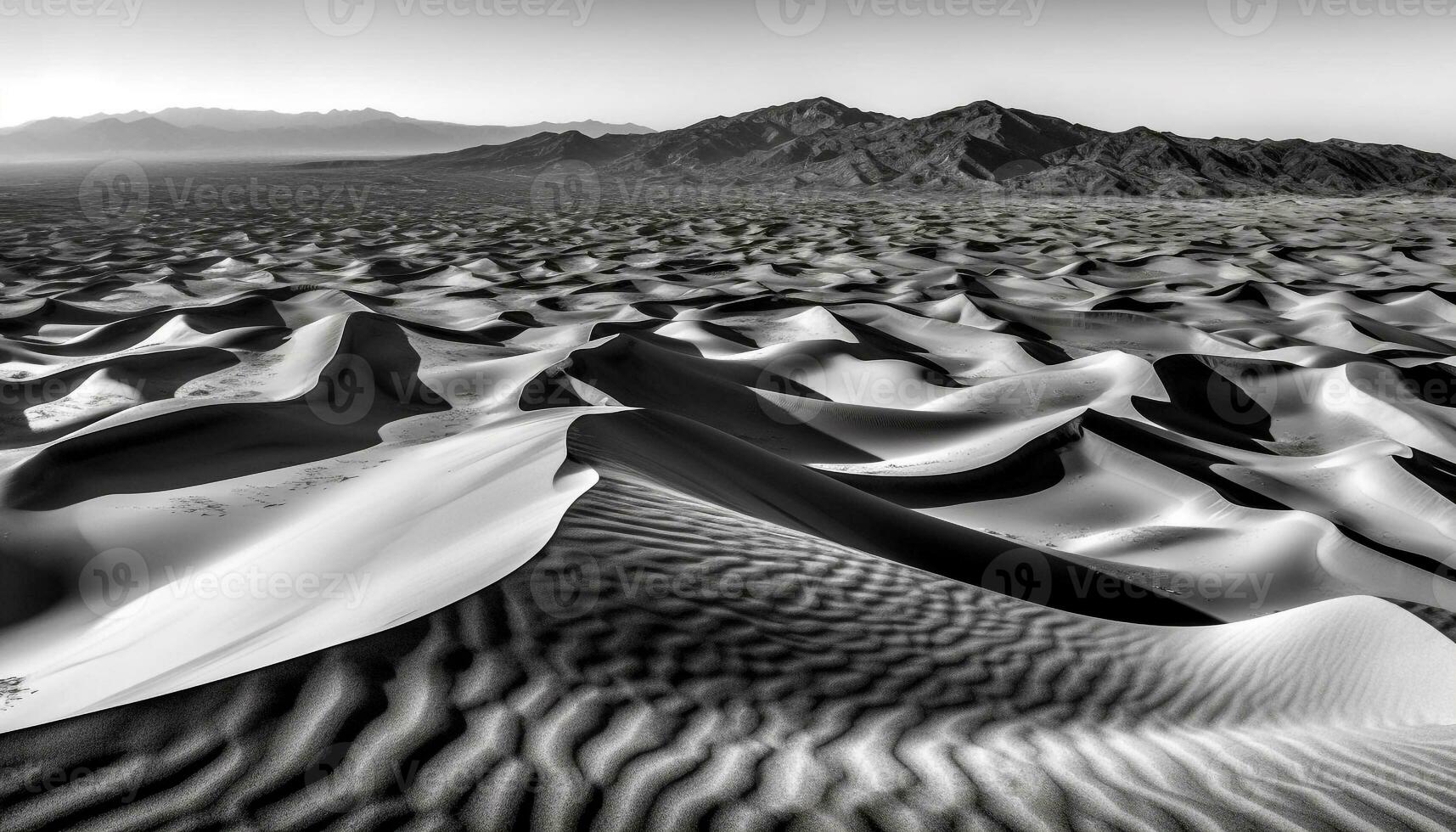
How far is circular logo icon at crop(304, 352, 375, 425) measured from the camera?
611 cm

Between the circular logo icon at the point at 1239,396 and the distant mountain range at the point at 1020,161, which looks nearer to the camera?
the circular logo icon at the point at 1239,396

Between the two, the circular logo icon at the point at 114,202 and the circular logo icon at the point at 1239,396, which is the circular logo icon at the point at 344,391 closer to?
the circular logo icon at the point at 1239,396

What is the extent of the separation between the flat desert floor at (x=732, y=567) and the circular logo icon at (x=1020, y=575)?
34 millimetres

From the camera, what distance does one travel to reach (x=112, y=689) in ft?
7.39

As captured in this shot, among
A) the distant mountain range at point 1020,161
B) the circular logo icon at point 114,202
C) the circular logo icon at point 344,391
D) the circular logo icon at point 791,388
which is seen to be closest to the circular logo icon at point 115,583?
the circular logo icon at point 344,391

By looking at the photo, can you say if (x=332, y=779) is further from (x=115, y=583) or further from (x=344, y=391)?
(x=344, y=391)

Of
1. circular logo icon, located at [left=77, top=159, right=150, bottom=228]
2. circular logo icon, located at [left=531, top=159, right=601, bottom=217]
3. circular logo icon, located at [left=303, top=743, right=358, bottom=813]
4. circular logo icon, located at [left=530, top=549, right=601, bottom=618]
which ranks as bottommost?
circular logo icon, located at [left=77, top=159, right=150, bottom=228]

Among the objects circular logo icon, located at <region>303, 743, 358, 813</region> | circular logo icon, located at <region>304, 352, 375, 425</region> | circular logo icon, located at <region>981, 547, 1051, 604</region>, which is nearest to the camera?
circular logo icon, located at <region>303, 743, 358, 813</region>

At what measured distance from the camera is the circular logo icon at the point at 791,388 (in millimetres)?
6434

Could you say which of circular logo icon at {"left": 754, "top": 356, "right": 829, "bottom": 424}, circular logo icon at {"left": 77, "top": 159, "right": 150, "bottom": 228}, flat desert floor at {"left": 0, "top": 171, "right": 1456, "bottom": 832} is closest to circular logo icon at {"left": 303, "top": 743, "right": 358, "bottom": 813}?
flat desert floor at {"left": 0, "top": 171, "right": 1456, "bottom": 832}

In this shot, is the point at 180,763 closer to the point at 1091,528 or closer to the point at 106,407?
the point at 1091,528

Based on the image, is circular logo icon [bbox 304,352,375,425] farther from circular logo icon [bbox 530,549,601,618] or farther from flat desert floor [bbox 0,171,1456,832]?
circular logo icon [bbox 530,549,601,618]

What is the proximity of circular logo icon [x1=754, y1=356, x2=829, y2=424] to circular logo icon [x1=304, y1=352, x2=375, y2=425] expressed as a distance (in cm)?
277

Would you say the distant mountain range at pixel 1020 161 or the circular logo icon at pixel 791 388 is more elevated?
the distant mountain range at pixel 1020 161
